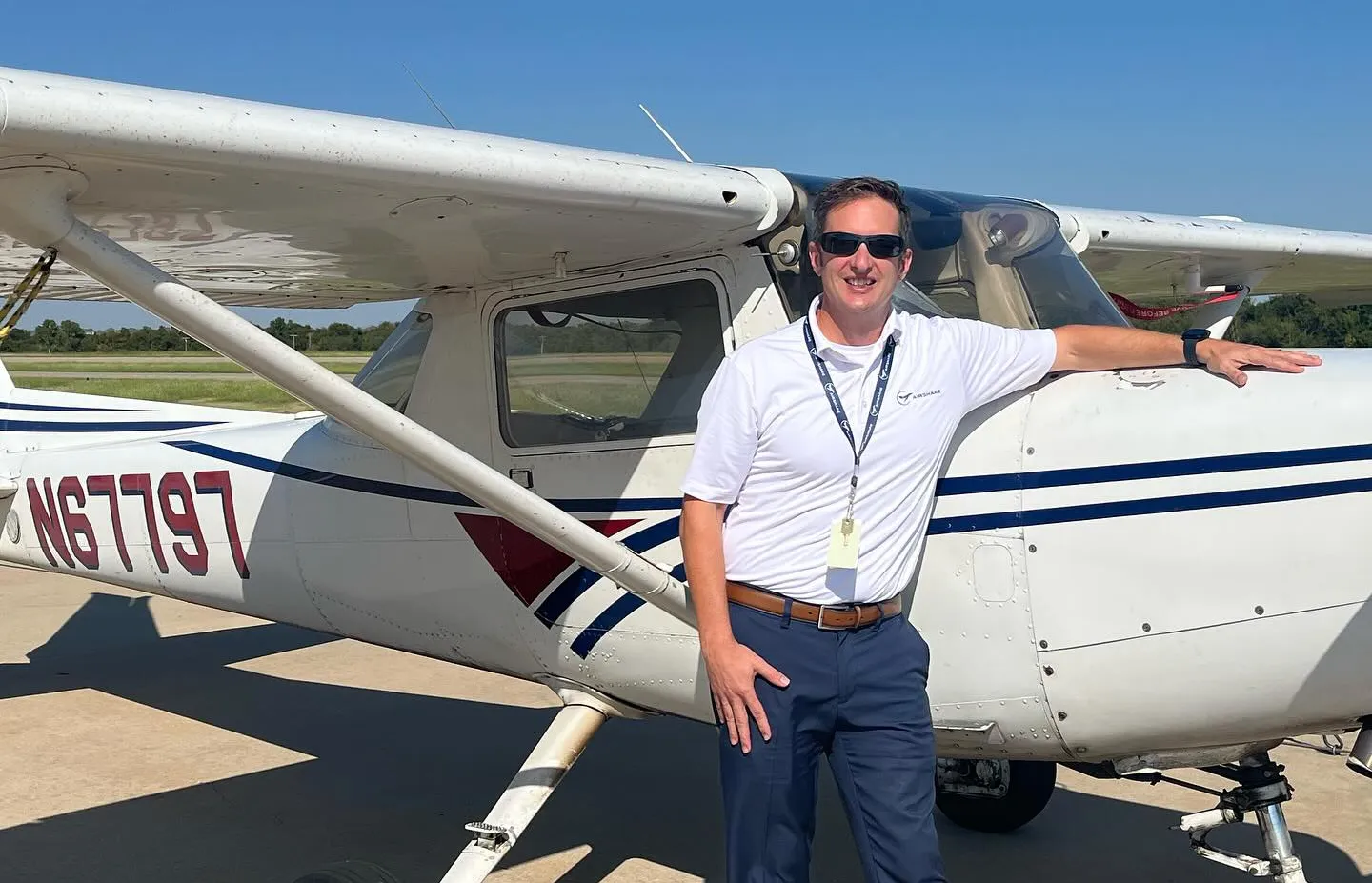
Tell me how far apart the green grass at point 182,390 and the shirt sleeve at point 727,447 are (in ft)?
83.3

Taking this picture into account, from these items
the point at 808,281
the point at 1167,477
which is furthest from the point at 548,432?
the point at 1167,477

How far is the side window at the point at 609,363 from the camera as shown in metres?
3.85

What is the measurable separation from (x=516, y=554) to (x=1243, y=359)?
2.27 m

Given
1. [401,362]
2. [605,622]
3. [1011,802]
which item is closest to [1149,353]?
[605,622]

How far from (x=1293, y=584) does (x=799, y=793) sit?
1.22m

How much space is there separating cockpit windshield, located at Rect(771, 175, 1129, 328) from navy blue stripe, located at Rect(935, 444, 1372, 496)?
0.60 meters

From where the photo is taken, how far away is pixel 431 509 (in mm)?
4391

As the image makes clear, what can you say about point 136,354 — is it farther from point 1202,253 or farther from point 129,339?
point 1202,253

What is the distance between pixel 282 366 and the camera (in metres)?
3.11

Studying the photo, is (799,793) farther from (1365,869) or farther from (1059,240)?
(1365,869)

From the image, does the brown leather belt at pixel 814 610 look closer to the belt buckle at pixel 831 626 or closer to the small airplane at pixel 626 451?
the belt buckle at pixel 831 626

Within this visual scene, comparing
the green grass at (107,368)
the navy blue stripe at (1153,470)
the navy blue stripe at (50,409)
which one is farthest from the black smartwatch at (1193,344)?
the green grass at (107,368)

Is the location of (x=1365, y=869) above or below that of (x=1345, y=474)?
below

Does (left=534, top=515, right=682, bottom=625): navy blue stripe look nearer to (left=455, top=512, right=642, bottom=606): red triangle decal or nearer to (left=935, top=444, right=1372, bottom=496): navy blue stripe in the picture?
(left=455, top=512, right=642, bottom=606): red triangle decal
